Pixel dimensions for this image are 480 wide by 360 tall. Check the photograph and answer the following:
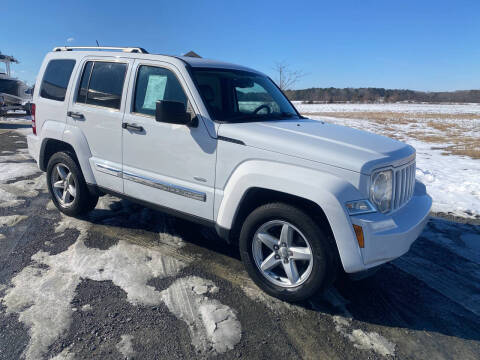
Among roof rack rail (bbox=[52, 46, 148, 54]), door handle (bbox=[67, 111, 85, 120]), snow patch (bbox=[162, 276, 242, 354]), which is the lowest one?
snow patch (bbox=[162, 276, 242, 354])

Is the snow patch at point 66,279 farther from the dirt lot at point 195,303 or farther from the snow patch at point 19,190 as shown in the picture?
the snow patch at point 19,190

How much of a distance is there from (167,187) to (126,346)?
1559 mm

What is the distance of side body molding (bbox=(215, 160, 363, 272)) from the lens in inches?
103

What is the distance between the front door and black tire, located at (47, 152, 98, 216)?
2.81 ft

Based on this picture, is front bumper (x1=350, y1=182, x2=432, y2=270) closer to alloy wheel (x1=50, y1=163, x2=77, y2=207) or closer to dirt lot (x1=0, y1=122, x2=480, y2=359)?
dirt lot (x1=0, y1=122, x2=480, y2=359)

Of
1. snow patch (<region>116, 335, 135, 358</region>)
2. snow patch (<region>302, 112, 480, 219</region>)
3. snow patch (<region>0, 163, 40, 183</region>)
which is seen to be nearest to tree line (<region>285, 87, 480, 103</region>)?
snow patch (<region>302, 112, 480, 219</region>)

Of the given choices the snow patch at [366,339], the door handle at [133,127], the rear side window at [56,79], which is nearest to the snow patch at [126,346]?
the snow patch at [366,339]

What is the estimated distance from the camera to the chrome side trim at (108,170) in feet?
13.0

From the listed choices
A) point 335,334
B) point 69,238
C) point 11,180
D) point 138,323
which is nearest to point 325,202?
point 335,334

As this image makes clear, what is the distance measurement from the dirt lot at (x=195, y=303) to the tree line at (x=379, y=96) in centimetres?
7650

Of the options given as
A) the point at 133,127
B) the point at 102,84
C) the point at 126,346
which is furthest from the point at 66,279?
the point at 102,84

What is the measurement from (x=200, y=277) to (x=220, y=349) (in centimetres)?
97

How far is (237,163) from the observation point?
3098 millimetres

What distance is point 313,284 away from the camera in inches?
→ 112
